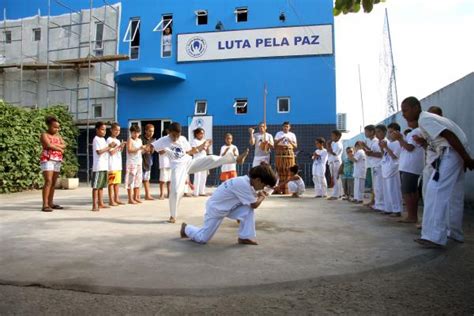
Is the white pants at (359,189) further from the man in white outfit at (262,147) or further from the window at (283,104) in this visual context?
the window at (283,104)

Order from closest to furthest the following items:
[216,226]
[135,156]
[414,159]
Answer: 1. [216,226]
2. [414,159]
3. [135,156]

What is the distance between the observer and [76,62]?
15867 millimetres

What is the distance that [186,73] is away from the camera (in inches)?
612

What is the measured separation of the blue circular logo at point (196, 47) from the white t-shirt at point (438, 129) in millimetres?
12314

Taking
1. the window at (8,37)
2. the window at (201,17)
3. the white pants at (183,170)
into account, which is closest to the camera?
the white pants at (183,170)

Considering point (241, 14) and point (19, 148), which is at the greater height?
point (241, 14)

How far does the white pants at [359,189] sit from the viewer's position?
8.37 m

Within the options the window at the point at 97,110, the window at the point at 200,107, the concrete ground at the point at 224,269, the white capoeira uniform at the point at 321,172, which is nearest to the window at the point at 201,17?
the window at the point at 200,107

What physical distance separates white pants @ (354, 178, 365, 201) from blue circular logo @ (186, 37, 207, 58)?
9.18 metres

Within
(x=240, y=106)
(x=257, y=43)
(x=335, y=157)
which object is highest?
(x=257, y=43)

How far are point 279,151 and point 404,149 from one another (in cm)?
458

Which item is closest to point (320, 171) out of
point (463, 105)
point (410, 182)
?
point (463, 105)

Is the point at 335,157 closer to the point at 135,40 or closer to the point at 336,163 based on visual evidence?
the point at 336,163

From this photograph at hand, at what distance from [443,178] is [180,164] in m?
3.30
